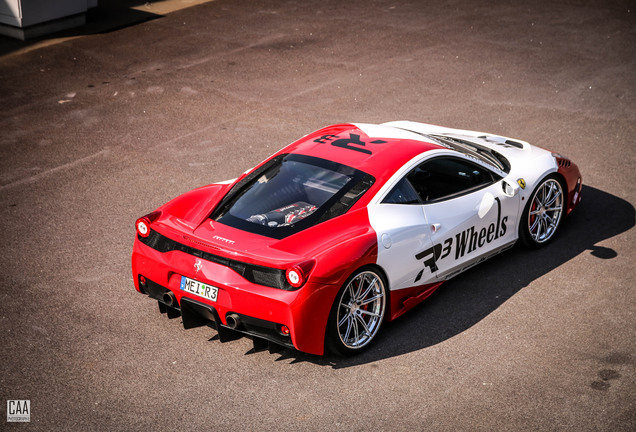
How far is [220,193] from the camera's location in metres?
6.37

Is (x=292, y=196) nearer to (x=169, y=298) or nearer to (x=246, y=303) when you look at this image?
(x=246, y=303)

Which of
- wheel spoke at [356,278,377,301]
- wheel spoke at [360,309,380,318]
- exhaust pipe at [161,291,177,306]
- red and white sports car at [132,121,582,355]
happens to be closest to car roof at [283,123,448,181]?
red and white sports car at [132,121,582,355]

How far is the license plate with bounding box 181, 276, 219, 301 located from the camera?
5566 millimetres

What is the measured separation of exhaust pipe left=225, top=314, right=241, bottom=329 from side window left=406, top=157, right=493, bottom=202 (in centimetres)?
198

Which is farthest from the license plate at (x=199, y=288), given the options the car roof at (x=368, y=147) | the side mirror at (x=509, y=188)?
the side mirror at (x=509, y=188)

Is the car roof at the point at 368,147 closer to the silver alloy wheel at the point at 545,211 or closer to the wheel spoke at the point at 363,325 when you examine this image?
the wheel spoke at the point at 363,325

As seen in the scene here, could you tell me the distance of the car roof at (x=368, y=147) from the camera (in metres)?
6.32

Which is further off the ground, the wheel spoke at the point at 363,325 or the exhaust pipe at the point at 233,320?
the exhaust pipe at the point at 233,320

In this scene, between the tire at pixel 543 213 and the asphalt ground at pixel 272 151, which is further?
the tire at pixel 543 213

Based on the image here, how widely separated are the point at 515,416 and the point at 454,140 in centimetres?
349

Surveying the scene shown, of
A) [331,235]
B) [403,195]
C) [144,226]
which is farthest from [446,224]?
[144,226]

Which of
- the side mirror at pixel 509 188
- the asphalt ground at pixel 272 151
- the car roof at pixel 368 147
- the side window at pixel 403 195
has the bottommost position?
the asphalt ground at pixel 272 151

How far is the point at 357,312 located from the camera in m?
5.85

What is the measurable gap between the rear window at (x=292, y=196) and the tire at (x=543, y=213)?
212 centimetres
